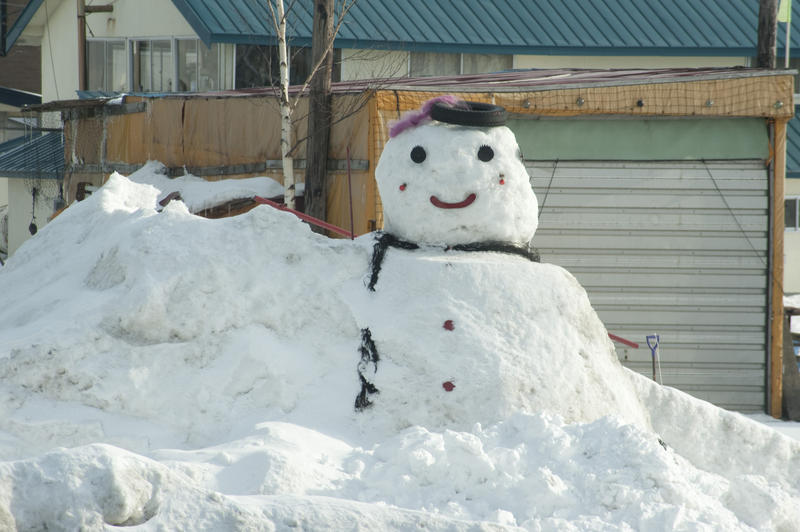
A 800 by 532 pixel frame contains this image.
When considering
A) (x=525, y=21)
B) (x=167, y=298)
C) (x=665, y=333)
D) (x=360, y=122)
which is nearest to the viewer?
(x=167, y=298)

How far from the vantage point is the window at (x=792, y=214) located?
19203 millimetres

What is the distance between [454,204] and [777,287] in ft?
18.0

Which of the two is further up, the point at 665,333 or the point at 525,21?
the point at 525,21

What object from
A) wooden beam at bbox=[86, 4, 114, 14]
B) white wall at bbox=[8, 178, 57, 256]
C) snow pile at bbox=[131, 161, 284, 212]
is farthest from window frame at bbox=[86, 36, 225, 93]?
snow pile at bbox=[131, 161, 284, 212]

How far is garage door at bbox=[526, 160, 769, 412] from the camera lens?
34.8 ft

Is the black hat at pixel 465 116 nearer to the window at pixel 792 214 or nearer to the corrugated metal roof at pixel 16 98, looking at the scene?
the window at pixel 792 214

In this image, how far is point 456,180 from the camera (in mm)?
6316

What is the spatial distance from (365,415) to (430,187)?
4.61ft

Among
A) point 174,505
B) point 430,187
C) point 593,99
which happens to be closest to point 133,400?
point 174,505

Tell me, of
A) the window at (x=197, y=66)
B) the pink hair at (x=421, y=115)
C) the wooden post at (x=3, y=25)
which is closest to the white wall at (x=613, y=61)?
the window at (x=197, y=66)

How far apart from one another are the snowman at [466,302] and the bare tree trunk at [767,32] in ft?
21.5

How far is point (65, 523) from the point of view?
4.04 metres

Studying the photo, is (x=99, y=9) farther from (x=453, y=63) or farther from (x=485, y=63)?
(x=485, y=63)

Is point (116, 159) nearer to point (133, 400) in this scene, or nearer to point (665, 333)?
point (665, 333)
